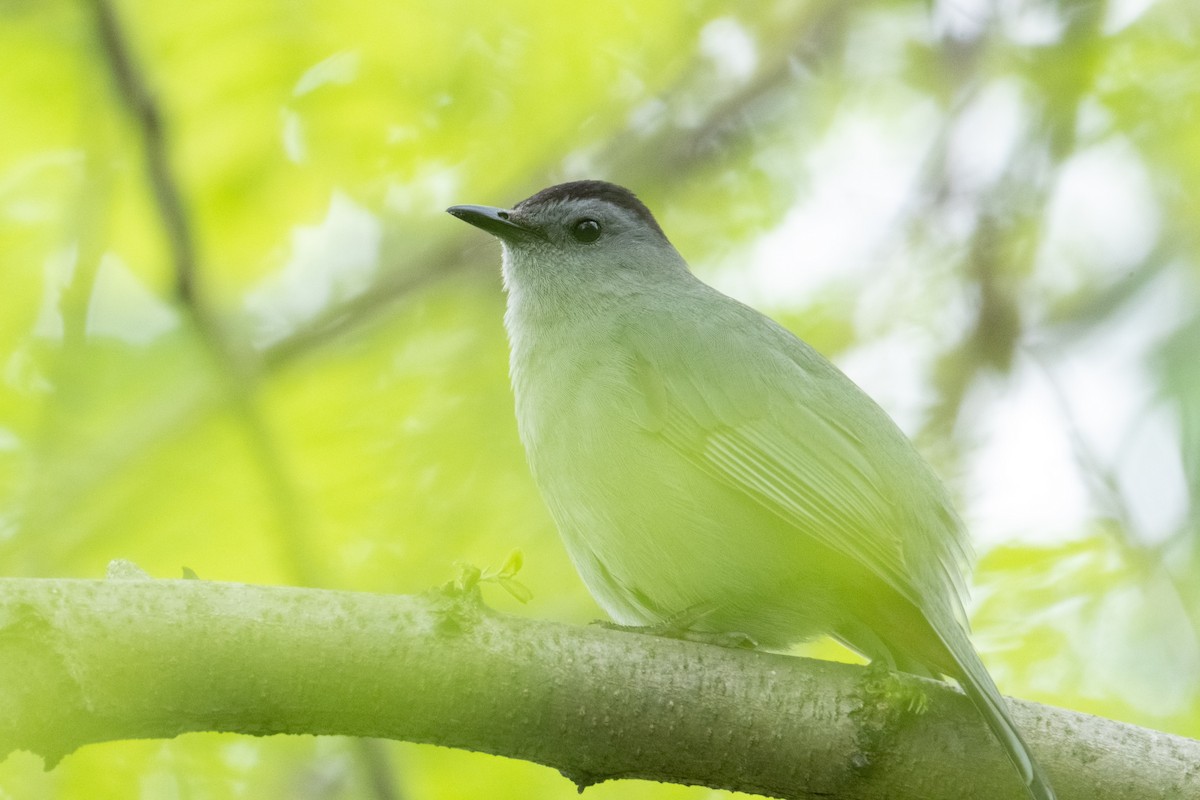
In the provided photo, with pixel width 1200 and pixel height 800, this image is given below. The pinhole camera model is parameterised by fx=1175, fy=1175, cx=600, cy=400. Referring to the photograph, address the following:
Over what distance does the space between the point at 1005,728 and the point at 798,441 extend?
1416 mm

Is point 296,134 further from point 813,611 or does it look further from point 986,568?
point 986,568

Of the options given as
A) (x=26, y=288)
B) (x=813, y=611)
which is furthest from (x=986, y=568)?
(x=26, y=288)

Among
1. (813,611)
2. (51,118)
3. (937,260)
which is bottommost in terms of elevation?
(813,611)

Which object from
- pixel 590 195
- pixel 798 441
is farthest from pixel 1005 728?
pixel 590 195

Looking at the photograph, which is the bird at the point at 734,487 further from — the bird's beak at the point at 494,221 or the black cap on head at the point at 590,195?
the black cap on head at the point at 590,195

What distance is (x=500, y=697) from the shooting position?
2977mm

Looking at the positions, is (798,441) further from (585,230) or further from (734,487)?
(585,230)

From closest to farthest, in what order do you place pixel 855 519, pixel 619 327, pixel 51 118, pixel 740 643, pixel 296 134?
pixel 740 643
pixel 855 519
pixel 619 327
pixel 51 118
pixel 296 134

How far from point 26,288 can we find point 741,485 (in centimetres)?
322

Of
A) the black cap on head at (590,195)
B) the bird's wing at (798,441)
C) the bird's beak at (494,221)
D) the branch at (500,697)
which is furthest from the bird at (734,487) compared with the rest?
the black cap on head at (590,195)

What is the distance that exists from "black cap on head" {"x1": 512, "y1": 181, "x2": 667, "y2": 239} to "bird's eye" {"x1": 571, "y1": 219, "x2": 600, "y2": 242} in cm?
14

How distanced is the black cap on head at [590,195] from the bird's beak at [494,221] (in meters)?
0.14

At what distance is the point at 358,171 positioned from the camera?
5621 millimetres

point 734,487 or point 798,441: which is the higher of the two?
point 798,441
